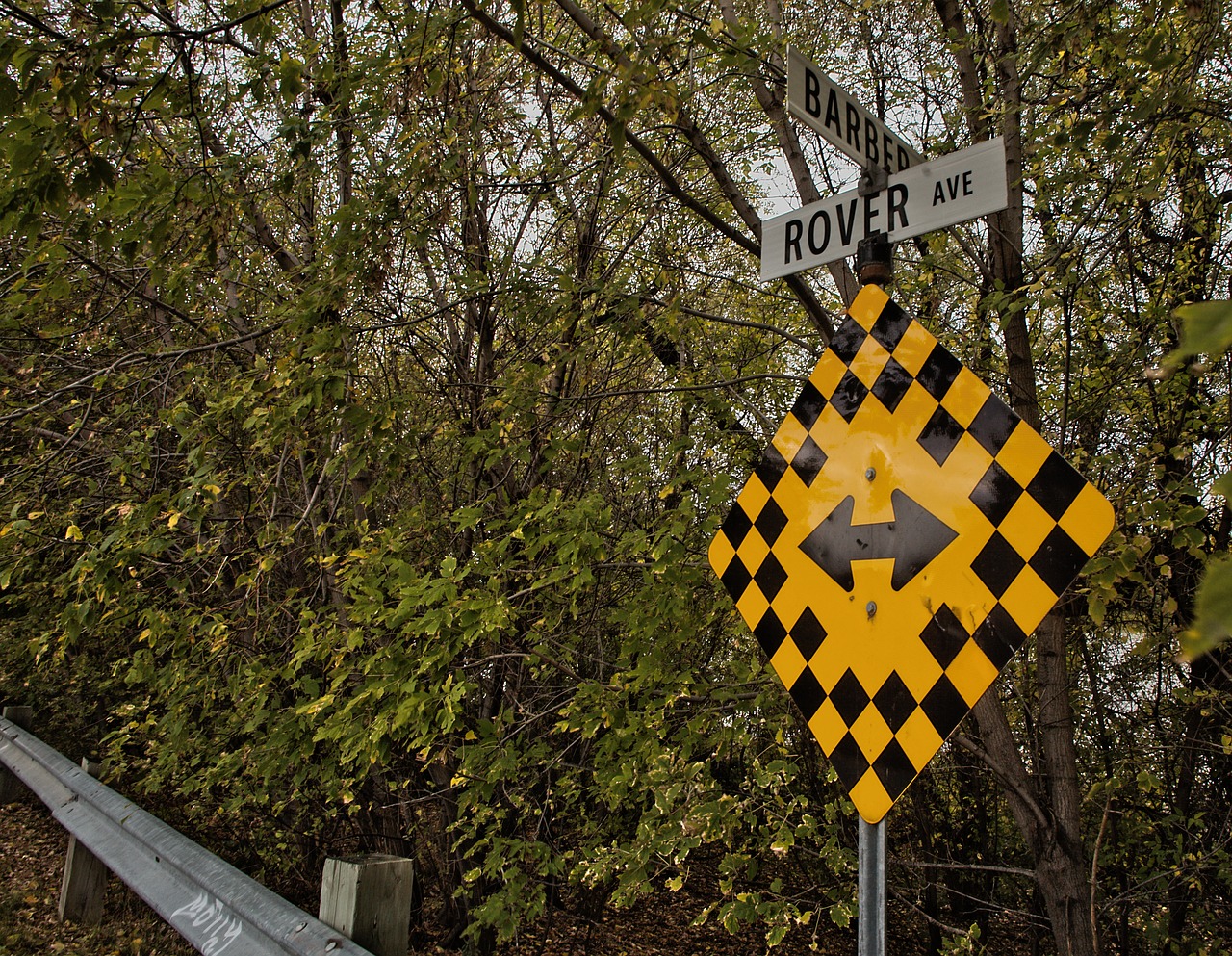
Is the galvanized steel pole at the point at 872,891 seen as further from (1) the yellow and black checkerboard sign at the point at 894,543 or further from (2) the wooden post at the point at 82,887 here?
(2) the wooden post at the point at 82,887

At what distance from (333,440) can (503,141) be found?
6.99 feet

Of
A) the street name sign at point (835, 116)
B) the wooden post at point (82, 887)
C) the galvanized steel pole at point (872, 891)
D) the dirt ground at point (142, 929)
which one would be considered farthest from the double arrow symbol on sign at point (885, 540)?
the wooden post at point (82, 887)

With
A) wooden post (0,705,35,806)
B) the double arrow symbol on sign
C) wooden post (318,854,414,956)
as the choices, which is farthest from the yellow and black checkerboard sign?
wooden post (0,705,35,806)

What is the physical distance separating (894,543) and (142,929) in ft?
16.7

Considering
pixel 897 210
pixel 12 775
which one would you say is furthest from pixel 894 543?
pixel 12 775

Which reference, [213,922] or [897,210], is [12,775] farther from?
[897,210]

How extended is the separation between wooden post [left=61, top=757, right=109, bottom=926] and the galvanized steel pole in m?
4.58

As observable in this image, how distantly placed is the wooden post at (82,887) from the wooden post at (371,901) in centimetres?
333

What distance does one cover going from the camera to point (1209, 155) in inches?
165

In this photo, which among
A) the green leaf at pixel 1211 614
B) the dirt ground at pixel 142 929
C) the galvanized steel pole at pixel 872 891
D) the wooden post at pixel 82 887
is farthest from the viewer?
the wooden post at pixel 82 887

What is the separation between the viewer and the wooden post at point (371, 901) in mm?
2254

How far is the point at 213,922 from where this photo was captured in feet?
9.41

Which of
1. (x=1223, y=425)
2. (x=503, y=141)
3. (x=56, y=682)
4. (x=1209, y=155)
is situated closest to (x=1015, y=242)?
(x=1209, y=155)

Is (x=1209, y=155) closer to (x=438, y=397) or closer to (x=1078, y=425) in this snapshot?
(x=1078, y=425)
